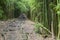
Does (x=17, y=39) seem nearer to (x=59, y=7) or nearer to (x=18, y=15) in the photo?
(x=59, y=7)

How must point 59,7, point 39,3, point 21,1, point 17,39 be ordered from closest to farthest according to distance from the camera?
point 59,7
point 17,39
point 39,3
point 21,1

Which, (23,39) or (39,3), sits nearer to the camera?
(23,39)

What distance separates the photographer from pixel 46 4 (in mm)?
9828

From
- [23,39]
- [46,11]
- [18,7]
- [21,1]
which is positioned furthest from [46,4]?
[21,1]

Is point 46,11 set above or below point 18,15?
above

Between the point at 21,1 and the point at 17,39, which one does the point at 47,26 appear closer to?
the point at 17,39

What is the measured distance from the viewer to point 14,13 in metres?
27.2

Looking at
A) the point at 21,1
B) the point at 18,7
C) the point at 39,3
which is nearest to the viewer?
the point at 39,3

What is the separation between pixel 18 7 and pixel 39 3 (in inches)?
605

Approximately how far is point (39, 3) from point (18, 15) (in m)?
17.6

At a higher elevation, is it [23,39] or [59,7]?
[59,7]

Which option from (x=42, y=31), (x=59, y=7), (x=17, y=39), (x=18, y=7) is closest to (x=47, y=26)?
(x=42, y=31)

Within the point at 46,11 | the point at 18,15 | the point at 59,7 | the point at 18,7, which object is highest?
the point at 59,7

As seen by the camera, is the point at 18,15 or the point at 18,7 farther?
the point at 18,15
